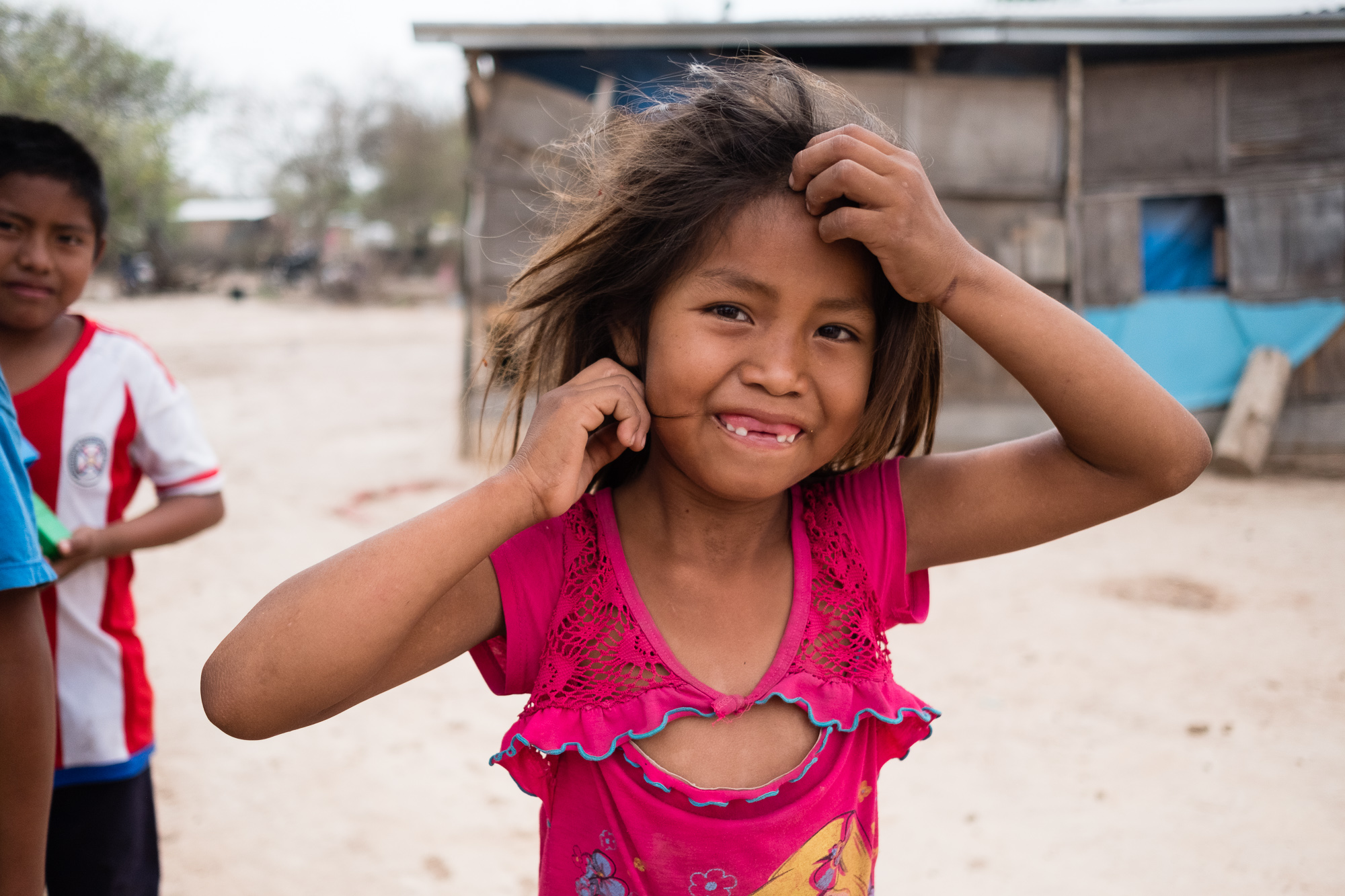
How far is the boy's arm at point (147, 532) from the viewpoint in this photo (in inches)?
74.8

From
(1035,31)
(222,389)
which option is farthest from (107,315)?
(1035,31)

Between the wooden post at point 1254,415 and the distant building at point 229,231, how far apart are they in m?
30.1

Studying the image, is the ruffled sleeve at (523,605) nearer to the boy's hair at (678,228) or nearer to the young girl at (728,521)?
the young girl at (728,521)

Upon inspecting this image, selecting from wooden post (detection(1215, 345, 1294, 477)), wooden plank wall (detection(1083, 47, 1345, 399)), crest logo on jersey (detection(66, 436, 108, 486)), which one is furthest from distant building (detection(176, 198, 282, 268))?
crest logo on jersey (detection(66, 436, 108, 486))

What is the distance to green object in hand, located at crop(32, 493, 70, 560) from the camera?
1795mm

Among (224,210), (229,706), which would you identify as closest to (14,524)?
(229,706)

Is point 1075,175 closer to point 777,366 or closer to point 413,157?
point 777,366

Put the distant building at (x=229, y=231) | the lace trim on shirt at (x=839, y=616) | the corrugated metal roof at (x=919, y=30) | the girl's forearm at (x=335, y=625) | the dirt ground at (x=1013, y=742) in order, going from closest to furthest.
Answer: the girl's forearm at (x=335, y=625)
the lace trim on shirt at (x=839, y=616)
the dirt ground at (x=1013, y=742)
the corrugated metal roof at (x=919, y=30)
the distant building at (x=229, y=231)

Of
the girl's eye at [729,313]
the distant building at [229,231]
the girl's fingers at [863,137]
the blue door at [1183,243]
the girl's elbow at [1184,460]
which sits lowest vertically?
the girl's elbow at [1184,460]

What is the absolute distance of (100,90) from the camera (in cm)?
1232

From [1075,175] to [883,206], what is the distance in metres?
7.81

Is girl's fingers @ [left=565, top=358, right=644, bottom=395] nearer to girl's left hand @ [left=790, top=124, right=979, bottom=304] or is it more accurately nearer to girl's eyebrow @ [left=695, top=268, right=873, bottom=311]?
girl's eyebrow @ [left=695, top=268, right=873, bottom=311]

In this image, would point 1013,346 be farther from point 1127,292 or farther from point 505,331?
point 1127,292

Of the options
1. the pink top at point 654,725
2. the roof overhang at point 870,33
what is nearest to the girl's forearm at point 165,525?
the pink top at point 654,725
